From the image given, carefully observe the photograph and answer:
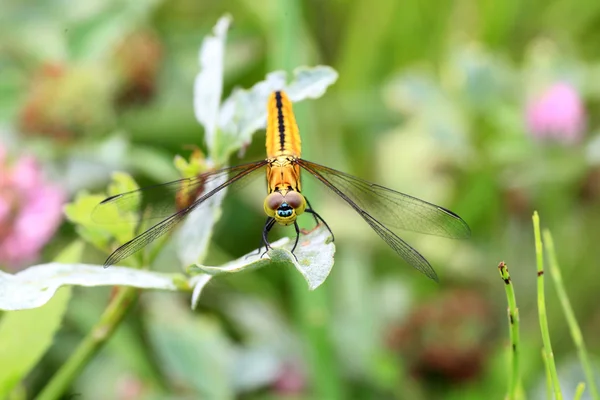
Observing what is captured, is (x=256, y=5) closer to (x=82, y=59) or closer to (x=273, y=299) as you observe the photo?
(x=82, y=59)

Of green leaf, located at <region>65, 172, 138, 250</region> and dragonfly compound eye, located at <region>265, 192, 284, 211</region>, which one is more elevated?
dragonfly compound eye, located at <region>265, 192, 284, 211</region>

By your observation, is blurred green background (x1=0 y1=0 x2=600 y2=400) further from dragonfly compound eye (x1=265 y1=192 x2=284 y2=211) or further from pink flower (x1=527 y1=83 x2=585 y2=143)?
dragonfly compound eye (x1=265 y1=192 x2=284 y2=211)

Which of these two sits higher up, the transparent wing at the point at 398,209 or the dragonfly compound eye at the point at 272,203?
the transparent wing at the point at 398,209

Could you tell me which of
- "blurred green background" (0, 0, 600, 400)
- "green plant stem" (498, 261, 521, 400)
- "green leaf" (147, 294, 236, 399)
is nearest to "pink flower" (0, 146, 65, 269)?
"blurred green background" (0, 0, 600, 400)

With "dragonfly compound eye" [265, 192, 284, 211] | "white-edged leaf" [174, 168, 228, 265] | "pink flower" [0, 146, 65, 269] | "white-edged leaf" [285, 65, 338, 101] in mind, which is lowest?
"white-edged leaf" [174, 168, 228, 265]

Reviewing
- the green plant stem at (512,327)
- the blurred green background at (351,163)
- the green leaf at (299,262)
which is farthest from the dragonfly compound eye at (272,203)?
the blurred green background at (351,163)

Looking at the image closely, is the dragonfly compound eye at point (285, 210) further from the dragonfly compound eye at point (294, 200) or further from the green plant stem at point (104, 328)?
the green plant stem at point (104, 328)

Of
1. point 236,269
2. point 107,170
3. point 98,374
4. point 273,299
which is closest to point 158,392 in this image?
point 98,374
